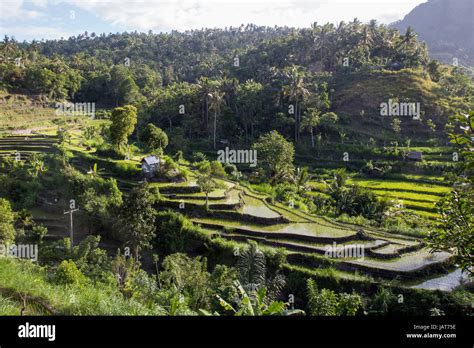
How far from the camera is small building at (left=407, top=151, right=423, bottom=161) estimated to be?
A: 35.8 metres

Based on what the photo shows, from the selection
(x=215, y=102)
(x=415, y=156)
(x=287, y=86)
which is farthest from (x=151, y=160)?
(x=415, y=156)

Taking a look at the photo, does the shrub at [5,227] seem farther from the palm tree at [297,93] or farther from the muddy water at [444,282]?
the palm tree at [297,93]

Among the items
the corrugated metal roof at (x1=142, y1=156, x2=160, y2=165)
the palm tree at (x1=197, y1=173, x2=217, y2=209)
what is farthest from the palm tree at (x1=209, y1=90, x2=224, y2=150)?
the palm tree at (x1=197, y1=173, x2=217, y2=209)

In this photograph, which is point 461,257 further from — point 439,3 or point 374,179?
point 439,3

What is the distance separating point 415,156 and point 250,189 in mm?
18985

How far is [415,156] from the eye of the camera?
118 ft

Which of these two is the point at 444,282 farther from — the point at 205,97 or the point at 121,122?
the point at 205,97

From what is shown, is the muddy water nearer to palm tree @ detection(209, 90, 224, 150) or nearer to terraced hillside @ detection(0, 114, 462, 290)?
terraced hillside @ detection(0, 114, 462, 290)

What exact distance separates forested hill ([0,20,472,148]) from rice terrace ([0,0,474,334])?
238mm

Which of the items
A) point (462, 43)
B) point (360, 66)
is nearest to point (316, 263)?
point (360, 66)

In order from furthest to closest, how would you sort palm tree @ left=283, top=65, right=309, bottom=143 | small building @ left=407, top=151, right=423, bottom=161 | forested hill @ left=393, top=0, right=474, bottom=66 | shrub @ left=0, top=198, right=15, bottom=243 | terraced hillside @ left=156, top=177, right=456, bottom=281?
forested hill @ left=393, top=0, right=474, bottom=66 → palm tree @ left=283, top=65, right=309, bottom=143 → small building @ left=407, top=151, right=423, bottom=161 → terraced hillside @ left=156, top=177, right=456, bottom=281 → shrub @ left=0, top=198, right=15, bottom=243

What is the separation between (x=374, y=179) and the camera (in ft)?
116

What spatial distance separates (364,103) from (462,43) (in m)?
148

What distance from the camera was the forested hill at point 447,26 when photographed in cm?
14838
